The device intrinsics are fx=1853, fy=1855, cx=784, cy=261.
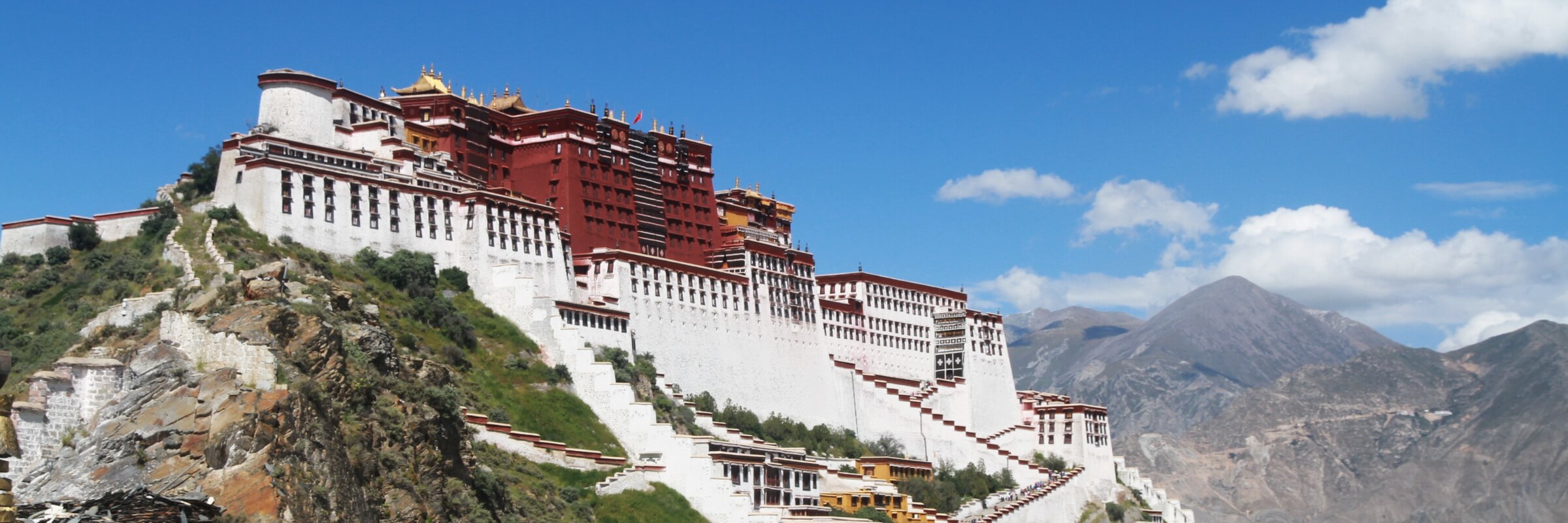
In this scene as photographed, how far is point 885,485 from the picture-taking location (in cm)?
8188

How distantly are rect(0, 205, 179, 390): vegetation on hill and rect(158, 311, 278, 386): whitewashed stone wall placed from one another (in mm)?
13708

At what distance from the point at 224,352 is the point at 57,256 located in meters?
33.4

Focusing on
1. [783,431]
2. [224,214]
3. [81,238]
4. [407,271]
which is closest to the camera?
[224,214]

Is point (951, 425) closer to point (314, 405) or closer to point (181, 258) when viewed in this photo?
point (181, 258)

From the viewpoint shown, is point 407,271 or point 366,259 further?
point 407,271

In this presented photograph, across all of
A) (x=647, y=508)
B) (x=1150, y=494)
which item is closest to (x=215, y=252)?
(x=647, y=508)

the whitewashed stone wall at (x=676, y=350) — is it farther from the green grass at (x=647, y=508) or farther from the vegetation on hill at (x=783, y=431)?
the vegetation on hill at (x=783, y=431)

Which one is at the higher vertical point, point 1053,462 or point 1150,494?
point 1053,462

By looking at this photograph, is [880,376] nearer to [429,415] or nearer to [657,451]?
[657,451]

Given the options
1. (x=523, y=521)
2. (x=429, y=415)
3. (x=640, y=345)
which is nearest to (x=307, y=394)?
(x=429, y=415)

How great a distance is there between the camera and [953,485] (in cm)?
8956

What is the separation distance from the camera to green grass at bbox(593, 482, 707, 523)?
2608 inches

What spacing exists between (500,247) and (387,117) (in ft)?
32.9

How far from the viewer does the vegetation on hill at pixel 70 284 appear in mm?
62844
